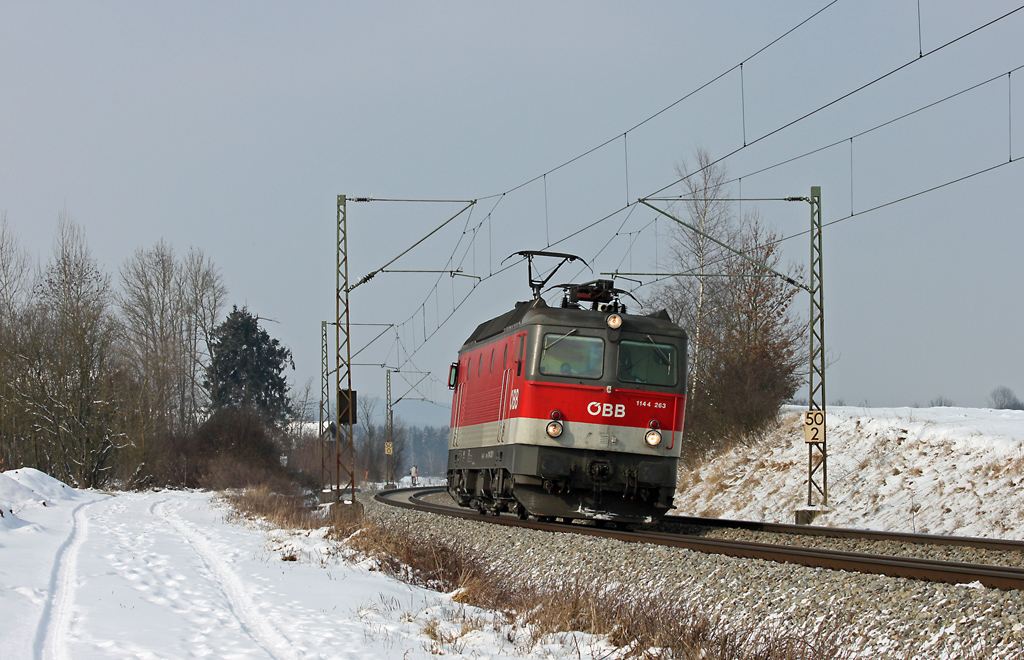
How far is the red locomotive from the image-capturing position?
1399 centimetres

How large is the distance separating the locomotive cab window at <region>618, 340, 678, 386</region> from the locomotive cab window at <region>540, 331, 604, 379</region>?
37 cm

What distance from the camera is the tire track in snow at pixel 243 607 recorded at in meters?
6.09

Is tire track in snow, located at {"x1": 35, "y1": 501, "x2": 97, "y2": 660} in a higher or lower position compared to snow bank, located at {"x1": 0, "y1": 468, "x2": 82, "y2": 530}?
higher

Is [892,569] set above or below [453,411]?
below

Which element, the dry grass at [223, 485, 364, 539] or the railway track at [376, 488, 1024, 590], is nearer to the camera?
the railway track at [376, 488, 1024, 590]

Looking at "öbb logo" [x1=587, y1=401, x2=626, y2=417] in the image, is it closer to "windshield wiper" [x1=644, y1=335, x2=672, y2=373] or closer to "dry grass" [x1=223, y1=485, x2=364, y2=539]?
"windshield wiper" [x1=644, y1=335, x2=672, y2=373]

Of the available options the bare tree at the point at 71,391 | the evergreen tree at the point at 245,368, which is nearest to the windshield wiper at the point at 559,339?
the bare tree at the point at 71,391

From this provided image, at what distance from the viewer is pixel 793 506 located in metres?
21.3

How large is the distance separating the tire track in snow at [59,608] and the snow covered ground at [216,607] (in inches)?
0.5

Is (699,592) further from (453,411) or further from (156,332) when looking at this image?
(156,332)

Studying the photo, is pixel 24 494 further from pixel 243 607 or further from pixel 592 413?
pixel 243 607

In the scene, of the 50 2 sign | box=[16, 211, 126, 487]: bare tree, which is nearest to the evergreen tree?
box=[16, 211, 126, 487]: bare tree

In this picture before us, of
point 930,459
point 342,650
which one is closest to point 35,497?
point 342,650

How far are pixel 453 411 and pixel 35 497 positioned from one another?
29.4 feet
